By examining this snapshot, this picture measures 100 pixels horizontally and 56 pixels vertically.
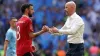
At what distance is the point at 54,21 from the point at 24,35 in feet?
31.9

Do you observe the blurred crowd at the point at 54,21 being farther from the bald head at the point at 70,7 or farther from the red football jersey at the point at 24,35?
the bald head at the point at 70,7

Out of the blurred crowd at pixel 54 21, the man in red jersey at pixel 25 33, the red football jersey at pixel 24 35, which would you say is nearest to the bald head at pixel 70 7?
the man in red jersey at pixel 25 33

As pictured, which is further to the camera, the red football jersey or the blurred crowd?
the blurred crowd

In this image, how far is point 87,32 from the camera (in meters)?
21.6

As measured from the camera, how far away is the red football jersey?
12766mm

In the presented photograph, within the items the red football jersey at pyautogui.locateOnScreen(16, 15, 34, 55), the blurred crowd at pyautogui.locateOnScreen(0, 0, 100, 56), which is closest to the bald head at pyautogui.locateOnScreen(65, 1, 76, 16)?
the red football jersey at pyautogui.locateOnScreen(16, 15, 34, 55)

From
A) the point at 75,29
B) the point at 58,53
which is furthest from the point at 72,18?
the point at 58,53

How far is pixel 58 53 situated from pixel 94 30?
1.79 metres

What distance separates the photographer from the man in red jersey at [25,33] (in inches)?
503

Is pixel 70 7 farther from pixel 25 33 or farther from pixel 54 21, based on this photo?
pixel 54 21

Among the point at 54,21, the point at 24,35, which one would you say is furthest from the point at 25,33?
the point at 54,21

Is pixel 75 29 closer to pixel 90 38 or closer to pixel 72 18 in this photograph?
pixel 72 18

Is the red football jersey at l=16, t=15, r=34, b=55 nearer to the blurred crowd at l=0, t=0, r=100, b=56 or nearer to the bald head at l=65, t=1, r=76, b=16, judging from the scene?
the bald head at l=65, t=1, r=76, b=16

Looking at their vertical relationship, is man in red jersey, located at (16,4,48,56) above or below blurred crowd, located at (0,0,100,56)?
above
